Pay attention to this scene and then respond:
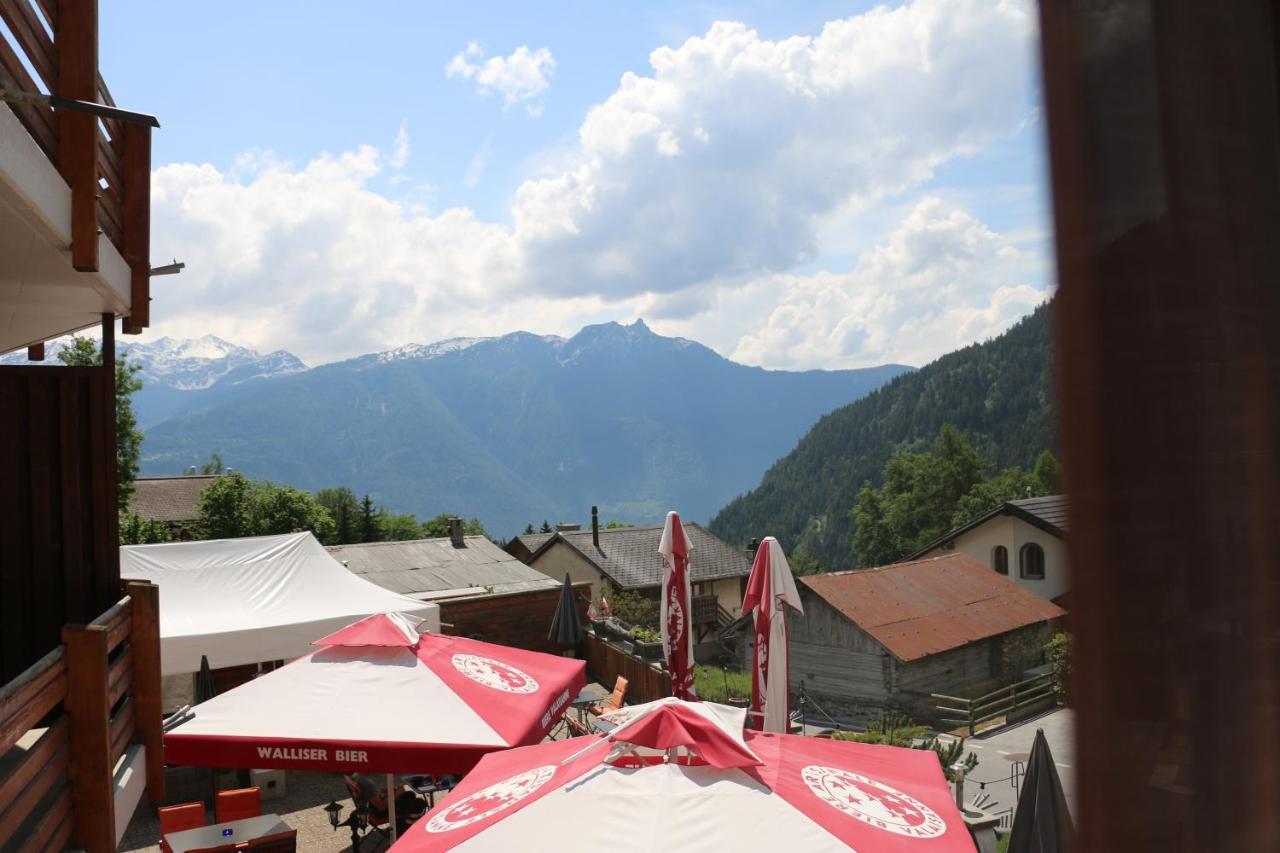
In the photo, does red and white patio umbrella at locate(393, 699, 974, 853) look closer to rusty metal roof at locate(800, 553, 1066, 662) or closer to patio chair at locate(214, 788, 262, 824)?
patio chair at locate(214, 788, 262, 824)

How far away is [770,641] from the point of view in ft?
31.3

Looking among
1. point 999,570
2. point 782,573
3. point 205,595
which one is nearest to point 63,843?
point 782,573

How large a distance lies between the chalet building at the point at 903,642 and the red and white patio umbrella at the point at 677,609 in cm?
1375

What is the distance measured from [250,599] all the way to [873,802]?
32.7 ft

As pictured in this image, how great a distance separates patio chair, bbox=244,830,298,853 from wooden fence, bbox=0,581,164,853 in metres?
4.02

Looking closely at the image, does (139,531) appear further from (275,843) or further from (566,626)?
(275,843)

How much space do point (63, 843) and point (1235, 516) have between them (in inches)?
188

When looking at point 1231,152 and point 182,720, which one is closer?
point 1231,152

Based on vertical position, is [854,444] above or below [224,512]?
above

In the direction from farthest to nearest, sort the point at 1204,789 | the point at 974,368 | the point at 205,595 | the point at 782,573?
the point at 974,368
the point at 205,595
the point at 782,573
the point at 1204,789

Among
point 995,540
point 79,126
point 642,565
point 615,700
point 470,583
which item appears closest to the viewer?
point 79,126

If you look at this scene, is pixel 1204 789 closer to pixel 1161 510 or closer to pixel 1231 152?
pixel 1161 510

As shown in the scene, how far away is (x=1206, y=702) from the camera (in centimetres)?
52

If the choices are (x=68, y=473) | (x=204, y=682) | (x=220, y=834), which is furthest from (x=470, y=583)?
(x=68, y=473)
